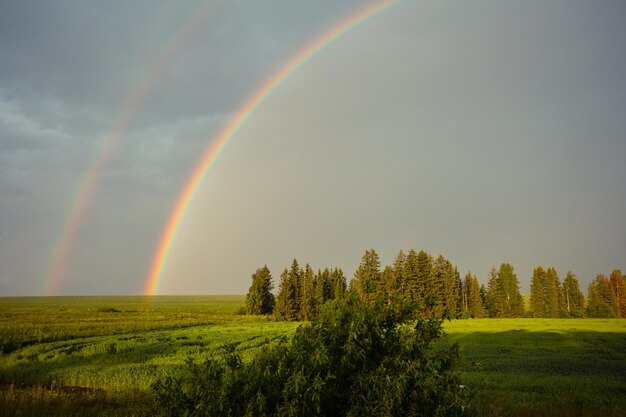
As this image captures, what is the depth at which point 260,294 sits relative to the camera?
4604 inches

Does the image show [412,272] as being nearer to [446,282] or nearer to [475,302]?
[446,282]

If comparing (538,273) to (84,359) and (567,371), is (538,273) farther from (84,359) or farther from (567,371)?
(84,359)

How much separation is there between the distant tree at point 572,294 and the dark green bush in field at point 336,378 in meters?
133

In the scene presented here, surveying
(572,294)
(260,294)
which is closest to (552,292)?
(572,294)

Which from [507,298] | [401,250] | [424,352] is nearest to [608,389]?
[424,352]

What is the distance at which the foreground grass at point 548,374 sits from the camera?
43.0 feet

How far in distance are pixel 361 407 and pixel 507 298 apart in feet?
415

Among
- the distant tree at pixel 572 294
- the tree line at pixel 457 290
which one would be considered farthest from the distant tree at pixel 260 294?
the distant tree at pixel 572 294

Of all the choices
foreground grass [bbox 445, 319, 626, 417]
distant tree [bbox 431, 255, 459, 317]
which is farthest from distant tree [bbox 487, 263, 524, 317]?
foreground grass [bbox 445, 319, 626, 417]

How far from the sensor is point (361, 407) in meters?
6.00

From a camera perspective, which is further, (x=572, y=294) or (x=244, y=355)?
(x=572, y=294)

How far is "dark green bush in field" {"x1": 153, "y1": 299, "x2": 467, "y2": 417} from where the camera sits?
5848 millimetres

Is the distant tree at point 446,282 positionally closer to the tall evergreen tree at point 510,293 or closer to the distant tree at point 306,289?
the tall evergreen tree at point 510,293

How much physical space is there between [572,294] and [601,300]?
35.7ft
